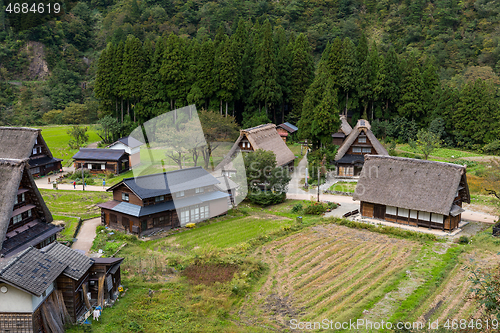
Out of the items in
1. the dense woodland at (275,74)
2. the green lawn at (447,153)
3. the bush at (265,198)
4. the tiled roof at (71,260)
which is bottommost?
the bush at (265,198)

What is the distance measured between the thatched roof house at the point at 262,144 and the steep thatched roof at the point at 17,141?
1592cm

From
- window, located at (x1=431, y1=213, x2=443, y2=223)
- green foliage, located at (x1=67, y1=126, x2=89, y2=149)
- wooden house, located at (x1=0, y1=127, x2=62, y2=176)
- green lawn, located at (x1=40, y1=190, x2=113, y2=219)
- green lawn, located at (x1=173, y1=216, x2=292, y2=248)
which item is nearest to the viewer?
green lawn, located at (x1=173, y1=216, x2=292, y2=248)

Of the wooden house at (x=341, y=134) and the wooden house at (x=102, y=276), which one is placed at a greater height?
the wooden house at (x=341, y=134)

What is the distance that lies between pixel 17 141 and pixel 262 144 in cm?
2067

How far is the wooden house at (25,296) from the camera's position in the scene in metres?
14.9

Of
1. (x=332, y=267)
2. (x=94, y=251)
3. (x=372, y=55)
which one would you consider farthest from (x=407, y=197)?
(x=372, y=55)

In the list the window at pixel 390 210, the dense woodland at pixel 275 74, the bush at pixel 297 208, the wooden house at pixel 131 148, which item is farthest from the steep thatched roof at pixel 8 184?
the dense woodland at pixel 275 74

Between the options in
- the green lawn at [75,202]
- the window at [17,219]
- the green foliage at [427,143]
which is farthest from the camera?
the green foliage at [427,143]

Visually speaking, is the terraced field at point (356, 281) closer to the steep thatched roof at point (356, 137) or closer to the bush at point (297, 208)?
the bush at point (297, 208)

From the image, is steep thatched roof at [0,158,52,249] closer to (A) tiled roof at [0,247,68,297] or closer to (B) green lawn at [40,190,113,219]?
(A) tiled roof at [0,247,68,297]

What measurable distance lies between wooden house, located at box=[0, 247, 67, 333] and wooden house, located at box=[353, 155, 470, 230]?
1985 centimetres

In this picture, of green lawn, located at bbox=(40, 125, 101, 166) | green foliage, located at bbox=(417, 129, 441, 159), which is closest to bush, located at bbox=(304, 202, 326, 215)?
green foliage, located at bbox=(417, 129, 441, 159)

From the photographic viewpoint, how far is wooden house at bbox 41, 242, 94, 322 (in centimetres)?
1644

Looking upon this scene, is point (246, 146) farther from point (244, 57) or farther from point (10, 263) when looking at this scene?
point (10, 263)
